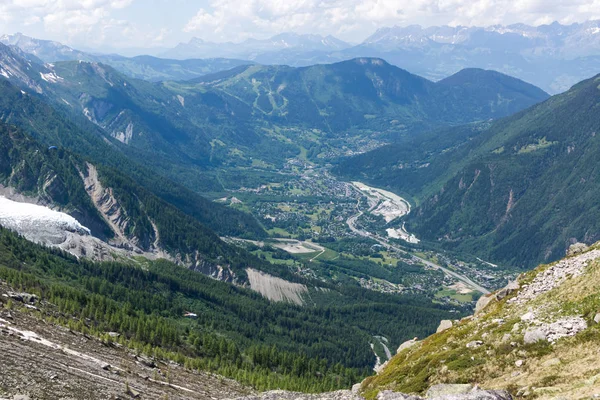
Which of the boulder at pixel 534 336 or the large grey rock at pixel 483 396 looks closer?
the large grey rock at pixel 483 396

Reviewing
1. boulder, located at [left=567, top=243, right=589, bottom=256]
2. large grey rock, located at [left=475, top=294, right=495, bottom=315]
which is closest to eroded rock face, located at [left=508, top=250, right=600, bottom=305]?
boulder, located at [left=567, top=243, right=589, bottom=256]

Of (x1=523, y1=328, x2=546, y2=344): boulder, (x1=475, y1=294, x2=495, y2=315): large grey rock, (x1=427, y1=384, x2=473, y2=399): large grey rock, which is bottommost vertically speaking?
(x1=475, y1=294, x2=495, y2=315): large grey rock

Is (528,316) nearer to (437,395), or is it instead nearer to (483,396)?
(437,395)

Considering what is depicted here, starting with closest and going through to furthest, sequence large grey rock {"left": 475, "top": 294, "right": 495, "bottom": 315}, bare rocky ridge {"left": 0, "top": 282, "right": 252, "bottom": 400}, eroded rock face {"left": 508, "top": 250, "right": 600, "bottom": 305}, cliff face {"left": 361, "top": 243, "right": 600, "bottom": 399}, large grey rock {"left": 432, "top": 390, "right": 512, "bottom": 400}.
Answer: large grey rock {"left": 432, "top": 390, "right": 512, "bottom": 400}, cliff face {"left": 361, "top": 243, "right": 600, "bottom": 399}, bare rocky ridge {"left": 0, "top": 282, "right": 252, "bottom": 400}, eroded rock face {"left": 508, "top": 250, "right": 600, "bottom": 305}, large grey rock {"left": 475, "top": 294, "right": 495, "bottom": 315}

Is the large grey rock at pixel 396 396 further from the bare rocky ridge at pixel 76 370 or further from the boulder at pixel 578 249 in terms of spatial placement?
the boulder at pixel 578 249

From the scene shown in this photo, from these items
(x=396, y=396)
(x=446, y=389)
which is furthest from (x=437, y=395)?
(x=396, y=396)

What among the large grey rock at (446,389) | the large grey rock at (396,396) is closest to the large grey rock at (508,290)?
the large grey rock at (446,389)

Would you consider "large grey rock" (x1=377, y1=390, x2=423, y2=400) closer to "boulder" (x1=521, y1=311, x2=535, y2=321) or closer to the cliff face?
the cliff face

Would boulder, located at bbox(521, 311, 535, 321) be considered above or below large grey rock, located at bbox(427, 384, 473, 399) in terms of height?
above

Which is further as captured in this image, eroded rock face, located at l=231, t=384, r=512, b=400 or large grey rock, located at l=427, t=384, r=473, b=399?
large grey rock, located at l=427, t=384, r=473, b=399
